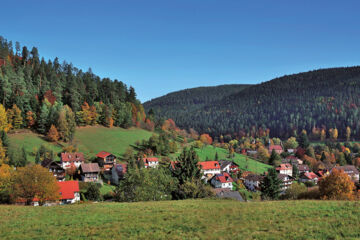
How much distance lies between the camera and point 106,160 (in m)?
77.4

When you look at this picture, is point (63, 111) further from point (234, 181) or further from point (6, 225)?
point (6, 225)

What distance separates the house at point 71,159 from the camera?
233 feet

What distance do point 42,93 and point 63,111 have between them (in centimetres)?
1785

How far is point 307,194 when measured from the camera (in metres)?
49.7

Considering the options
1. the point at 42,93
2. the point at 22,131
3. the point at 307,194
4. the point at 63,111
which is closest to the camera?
the point at 307,194

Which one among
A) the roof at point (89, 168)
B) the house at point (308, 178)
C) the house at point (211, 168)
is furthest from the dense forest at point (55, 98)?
the house at point (308, 178)

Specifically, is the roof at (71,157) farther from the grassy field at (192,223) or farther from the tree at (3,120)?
the grassy field at (192,223)

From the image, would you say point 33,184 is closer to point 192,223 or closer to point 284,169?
point 192,223

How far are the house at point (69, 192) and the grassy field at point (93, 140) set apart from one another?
21.5 metres

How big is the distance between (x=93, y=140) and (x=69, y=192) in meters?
42.4

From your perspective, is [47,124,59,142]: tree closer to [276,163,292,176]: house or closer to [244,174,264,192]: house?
[244,174,264,192]: house

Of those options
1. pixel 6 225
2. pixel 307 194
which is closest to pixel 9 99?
pixel 6 225

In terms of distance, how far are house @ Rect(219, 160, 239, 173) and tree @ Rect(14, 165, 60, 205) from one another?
6812 cm

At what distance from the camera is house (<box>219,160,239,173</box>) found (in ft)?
320
